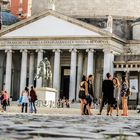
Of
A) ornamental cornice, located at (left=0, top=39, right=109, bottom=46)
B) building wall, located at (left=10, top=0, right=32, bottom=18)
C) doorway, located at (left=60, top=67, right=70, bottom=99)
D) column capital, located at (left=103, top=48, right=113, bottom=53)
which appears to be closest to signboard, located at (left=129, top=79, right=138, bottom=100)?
column capital, located at (left=103, top=48, right=113, bottom=53)

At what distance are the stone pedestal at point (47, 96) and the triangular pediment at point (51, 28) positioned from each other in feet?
26.3

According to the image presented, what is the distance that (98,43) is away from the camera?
57125 mm

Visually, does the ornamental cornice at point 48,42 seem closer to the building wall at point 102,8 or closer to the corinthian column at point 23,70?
the corinthian column at point 23,70

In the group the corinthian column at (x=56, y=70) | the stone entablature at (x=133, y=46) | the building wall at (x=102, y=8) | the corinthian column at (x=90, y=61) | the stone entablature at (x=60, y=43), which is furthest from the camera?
the building wall at (x=102, y=8)

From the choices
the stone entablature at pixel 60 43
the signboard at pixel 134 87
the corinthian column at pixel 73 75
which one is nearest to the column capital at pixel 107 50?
the stone entablature at pixel 60 43

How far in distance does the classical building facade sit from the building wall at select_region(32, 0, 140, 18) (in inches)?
149

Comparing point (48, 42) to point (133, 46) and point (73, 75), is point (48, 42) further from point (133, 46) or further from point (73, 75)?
point (133, 46)

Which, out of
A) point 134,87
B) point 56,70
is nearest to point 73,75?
point 56,70

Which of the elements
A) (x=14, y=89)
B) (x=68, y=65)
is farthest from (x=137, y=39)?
(x=14, y=89)

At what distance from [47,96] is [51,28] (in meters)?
11.5

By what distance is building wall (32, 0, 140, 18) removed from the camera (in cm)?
6644

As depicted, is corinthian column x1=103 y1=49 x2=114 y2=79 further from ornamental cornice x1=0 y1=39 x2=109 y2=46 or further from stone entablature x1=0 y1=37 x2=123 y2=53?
ornamental cornice x1=0 y1=39 x2=109 y2=46

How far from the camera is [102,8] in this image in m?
66.7

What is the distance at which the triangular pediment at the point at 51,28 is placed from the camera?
57688mm
